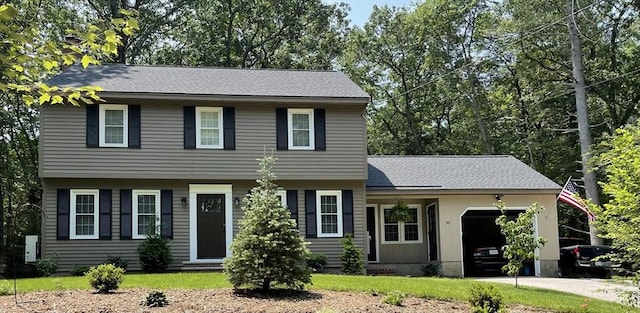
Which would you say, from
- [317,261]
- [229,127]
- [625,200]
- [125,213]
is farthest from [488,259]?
[625,200]

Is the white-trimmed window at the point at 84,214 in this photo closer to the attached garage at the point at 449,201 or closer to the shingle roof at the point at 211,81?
the shingle roof at the point at 211,81

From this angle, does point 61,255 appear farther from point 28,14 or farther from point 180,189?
point 28,14

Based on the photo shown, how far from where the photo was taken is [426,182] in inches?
846

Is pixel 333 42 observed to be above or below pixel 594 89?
above

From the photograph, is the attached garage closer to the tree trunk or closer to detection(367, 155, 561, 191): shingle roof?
detection(367, 155, 561, 191): shingle roof

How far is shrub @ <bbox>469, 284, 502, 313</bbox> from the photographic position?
10.1 m

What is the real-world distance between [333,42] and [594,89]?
14351 mm

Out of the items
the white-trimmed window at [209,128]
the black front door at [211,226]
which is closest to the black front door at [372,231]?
the black front door at [211,226]

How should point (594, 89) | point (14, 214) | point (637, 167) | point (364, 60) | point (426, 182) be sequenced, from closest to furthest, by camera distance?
point (637, 167) < point (426, 182) < point (14, 214) < point (594, 89) < point (364, 60)

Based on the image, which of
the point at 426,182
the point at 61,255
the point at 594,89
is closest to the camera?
the point at 61,255

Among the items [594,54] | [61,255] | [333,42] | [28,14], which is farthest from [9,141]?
[594,54]

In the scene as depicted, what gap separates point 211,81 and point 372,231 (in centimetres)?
733

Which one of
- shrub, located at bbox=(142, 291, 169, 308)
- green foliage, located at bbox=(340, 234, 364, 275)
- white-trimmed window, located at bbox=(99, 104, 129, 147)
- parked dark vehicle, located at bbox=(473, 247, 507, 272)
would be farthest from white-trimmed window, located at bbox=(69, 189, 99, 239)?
parked dark vehicle, located at bbox=(473, 247, 507, 272)

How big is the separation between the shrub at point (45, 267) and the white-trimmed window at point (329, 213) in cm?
749
